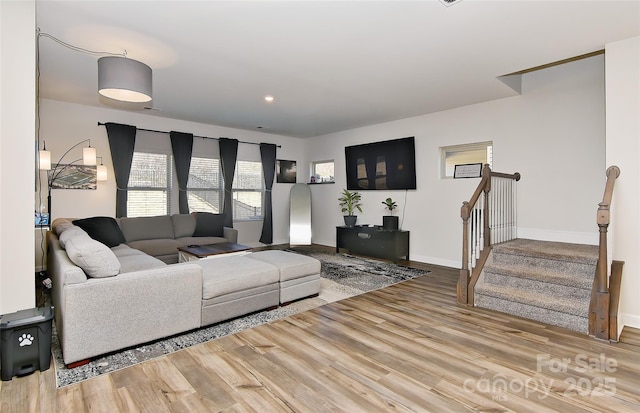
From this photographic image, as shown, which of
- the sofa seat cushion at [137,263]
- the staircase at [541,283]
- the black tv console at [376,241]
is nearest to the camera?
the staircase at [541,283]

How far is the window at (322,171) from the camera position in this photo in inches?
304

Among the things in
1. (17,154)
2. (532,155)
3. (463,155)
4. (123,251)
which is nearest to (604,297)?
(532,155)

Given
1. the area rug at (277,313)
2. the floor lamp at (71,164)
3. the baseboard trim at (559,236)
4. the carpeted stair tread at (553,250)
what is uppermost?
the floor lamp at (71,164)

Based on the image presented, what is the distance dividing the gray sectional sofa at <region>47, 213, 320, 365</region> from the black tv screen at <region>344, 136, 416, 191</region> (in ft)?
9.96

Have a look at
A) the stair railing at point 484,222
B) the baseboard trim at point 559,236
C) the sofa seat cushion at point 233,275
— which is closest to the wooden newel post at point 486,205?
the stair railing at point 484,222

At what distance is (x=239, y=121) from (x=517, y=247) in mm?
5023

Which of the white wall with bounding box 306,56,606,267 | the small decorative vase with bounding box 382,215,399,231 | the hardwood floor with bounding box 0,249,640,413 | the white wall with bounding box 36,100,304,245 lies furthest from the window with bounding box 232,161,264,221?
the hardwood floor with bounding box 0,249,640,413

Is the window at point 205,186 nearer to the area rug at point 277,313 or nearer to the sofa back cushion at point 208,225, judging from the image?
the sofa back cushion at point 208,225

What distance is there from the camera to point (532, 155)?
4.61m

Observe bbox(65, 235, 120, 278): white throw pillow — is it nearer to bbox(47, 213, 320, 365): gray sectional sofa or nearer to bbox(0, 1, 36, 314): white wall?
bbox(47, 213, 320, 365): gray sectional sofa

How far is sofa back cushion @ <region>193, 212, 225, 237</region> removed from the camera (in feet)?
19.2

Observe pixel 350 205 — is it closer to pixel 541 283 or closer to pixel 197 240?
pixel 197 240

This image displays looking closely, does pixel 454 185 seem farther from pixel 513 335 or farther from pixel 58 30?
pixel 58 30

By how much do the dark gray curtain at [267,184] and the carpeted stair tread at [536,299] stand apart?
189 inches
